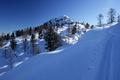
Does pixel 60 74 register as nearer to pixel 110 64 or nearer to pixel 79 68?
pixel 79 68

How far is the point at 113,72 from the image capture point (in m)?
12.5

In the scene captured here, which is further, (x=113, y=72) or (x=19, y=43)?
(x=19, y=43)

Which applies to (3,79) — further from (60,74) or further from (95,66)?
(95,66)

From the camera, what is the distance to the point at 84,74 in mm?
13430

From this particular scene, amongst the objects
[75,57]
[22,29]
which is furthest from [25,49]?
[75,57]

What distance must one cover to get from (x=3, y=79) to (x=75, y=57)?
11.6 metres

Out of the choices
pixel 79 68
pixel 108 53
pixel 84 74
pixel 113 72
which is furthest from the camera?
pixel 108 53

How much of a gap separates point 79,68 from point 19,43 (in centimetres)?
10853

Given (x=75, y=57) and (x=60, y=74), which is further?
(x=75, y=57)

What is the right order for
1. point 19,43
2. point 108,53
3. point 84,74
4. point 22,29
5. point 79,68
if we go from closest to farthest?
point 84,74 < point 79,68 < point 108,53 < point 19,43 < point 22,29

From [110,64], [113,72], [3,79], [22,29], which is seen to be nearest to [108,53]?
[110,64]

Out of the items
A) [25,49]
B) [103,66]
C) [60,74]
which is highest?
[103,66]

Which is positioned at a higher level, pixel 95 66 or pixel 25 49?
pixel 95 66

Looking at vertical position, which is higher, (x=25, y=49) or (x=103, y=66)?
(x=103, y=66)
